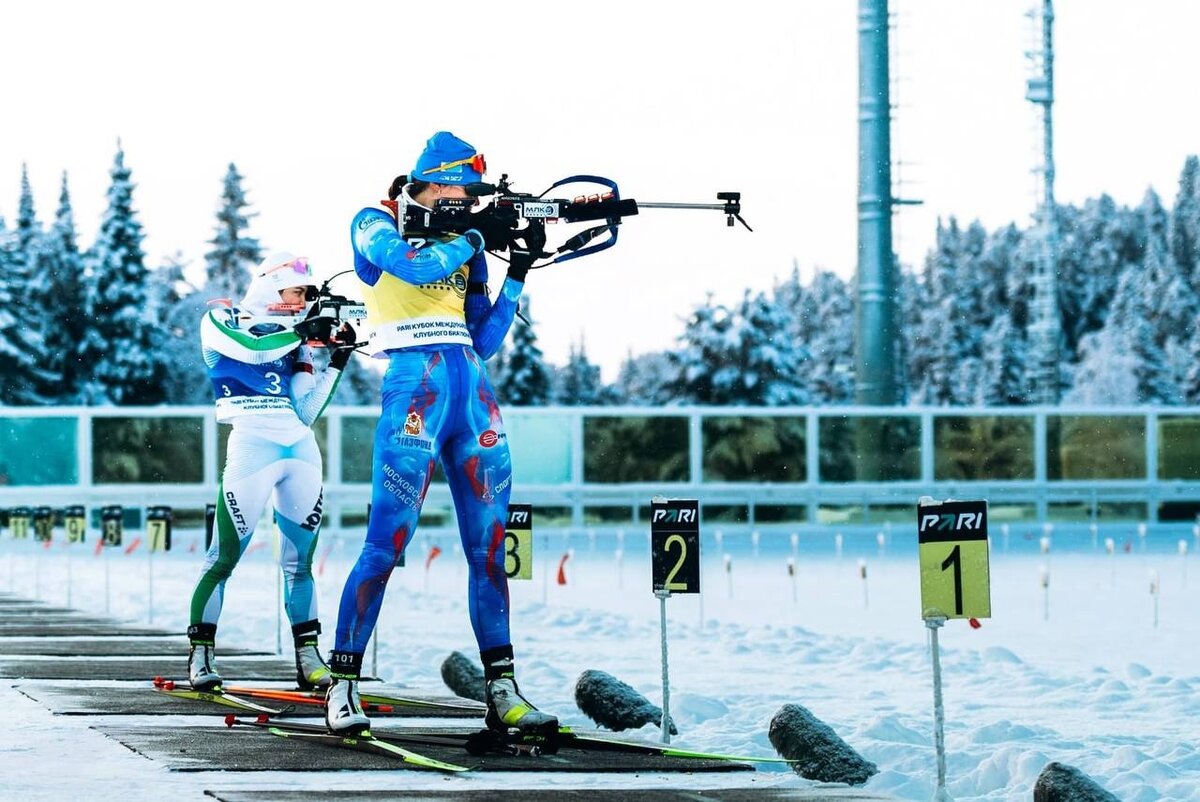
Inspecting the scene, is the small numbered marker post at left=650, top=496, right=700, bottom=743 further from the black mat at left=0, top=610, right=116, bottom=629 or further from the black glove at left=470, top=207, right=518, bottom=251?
the black mat at left=0, top=610, right=116, bottom=629

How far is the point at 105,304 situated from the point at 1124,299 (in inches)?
2948

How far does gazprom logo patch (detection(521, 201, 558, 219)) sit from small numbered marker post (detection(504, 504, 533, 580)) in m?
2.70

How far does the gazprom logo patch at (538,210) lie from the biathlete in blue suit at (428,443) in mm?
237

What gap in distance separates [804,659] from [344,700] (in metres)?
6.67

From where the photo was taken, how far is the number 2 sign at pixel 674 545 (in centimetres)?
949

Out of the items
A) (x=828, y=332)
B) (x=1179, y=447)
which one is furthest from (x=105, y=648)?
(x=828, y=332)

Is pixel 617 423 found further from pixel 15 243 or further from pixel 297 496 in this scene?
pixel 15 243

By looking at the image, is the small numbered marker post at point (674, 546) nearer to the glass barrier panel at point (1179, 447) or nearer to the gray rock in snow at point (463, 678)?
the gray rock in snow at point (463, 678)

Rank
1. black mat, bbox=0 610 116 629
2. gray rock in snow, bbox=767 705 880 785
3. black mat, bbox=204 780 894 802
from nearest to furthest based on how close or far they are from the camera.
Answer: black mat, bbox=204 780 894 802 → gray rock in snow, bbox=767 705 880 785 → black mat, bbox=0 610 116 629

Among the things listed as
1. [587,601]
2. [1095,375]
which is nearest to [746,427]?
[587,601]

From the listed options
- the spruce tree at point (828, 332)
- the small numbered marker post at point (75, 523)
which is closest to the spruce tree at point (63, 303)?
the small numbered marker post at point (75, 523)

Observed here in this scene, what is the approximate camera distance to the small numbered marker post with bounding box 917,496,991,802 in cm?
771

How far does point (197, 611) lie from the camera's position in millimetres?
10750

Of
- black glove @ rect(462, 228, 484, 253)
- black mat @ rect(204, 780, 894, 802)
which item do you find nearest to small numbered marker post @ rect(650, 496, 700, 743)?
black glove @ rect(462, 228, 484, 253)
